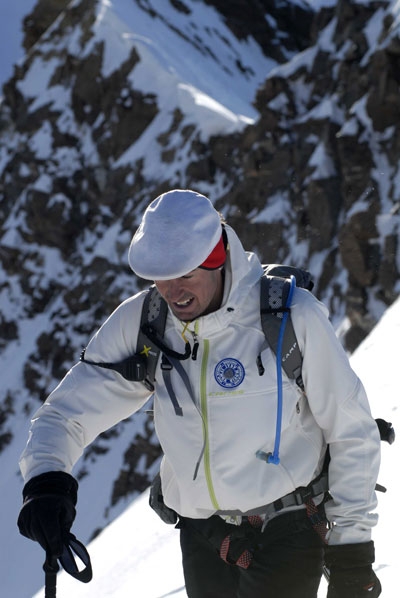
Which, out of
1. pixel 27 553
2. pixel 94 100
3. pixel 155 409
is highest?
pixel 155 409

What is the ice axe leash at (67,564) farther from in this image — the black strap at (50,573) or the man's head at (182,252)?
the man's head at (182,252)

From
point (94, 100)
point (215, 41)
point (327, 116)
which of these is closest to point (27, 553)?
point (327, 116)

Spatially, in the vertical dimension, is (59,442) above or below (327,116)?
above

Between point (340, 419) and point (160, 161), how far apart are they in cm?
3114

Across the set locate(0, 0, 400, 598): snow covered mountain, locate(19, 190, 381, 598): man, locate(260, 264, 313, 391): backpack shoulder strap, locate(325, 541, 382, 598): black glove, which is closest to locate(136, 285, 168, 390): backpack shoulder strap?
locate(19, 190, 381, 598): man

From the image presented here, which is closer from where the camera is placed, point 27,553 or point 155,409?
point 155,409

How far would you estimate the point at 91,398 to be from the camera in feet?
8.81

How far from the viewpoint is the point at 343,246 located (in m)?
18.7

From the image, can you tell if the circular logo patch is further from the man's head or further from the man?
the man's head

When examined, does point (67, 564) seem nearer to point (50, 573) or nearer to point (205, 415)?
point (50, 573)

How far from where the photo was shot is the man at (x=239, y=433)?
2.43 m

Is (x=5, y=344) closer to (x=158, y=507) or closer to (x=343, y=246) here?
(x=343, y=246)

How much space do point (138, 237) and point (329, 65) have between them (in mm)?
24613

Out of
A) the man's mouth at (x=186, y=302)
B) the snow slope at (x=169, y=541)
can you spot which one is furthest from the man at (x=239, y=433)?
the snow slope at (x=169, y=541)
